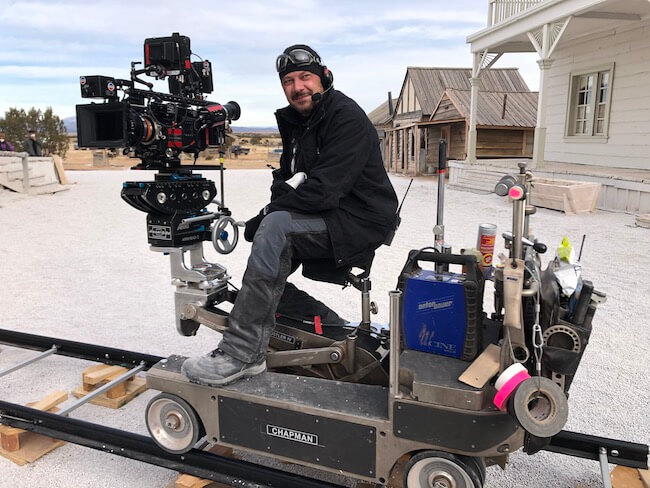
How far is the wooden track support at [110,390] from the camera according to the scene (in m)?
3.61

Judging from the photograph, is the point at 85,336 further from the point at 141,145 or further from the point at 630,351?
the point at 630,351

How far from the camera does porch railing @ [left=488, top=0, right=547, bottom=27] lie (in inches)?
571

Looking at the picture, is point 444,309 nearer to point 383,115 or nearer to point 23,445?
point 23,445

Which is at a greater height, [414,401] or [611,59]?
[611,59]

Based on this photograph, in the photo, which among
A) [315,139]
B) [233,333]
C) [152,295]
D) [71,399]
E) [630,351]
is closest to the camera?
[233,333]

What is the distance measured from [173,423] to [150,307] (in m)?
2.87

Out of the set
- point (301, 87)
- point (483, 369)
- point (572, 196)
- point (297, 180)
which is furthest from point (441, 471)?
point (572, 196)

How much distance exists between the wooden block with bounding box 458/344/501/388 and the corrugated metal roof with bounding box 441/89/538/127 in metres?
18.4

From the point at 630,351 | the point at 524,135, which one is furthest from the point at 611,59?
the point at 630,351

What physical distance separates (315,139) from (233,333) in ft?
3.48

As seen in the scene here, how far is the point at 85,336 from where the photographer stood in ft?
15.6

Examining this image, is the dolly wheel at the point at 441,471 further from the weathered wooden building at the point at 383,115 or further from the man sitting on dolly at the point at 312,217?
the weathered wooden building at the point at 383,115

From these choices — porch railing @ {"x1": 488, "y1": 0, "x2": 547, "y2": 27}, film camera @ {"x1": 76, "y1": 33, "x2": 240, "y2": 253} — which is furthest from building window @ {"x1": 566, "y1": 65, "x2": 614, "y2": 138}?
film camera @ {"x1": 76, "y1": 33, "x2": 240, "y2": 253}

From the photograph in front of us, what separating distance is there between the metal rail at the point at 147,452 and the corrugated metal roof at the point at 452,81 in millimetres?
24869
